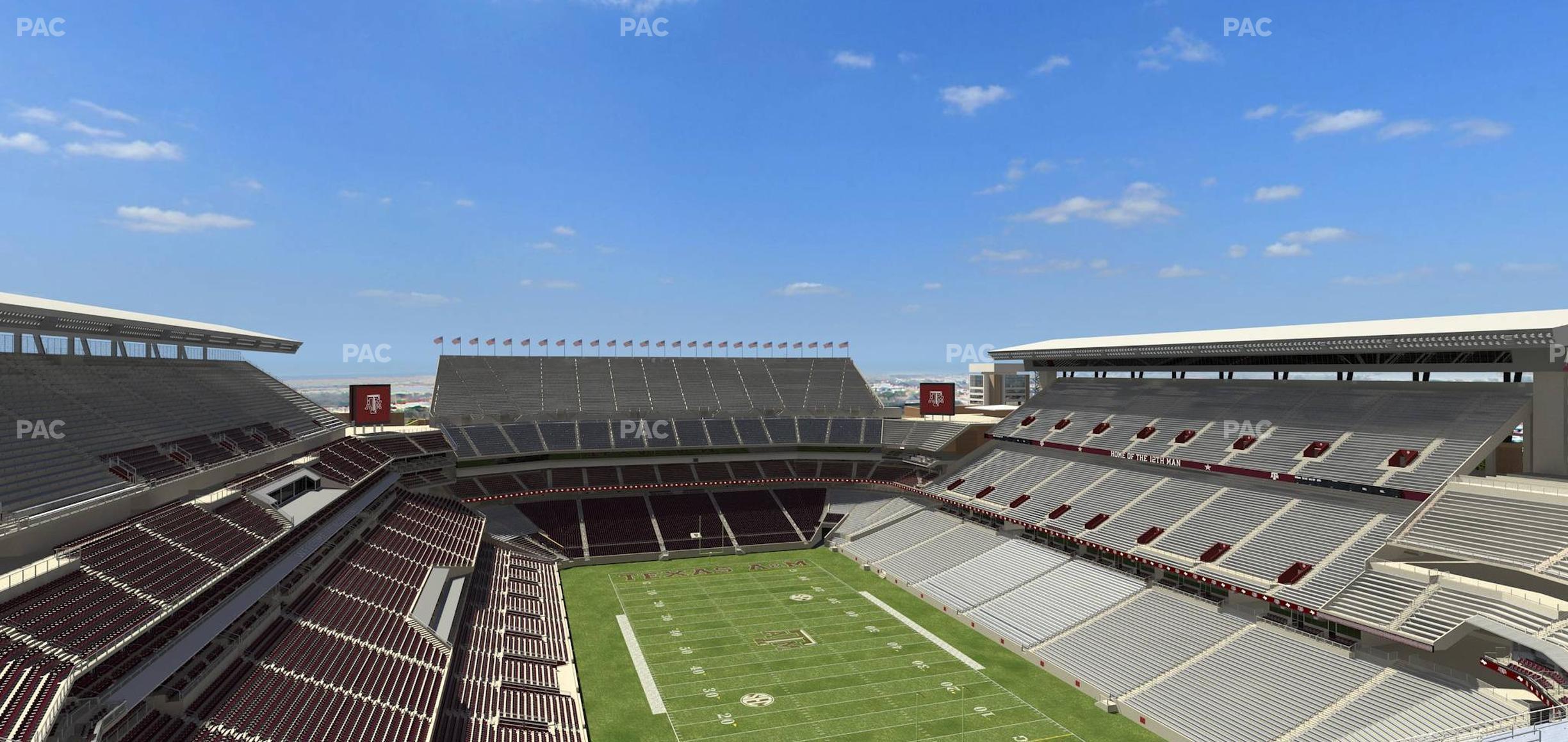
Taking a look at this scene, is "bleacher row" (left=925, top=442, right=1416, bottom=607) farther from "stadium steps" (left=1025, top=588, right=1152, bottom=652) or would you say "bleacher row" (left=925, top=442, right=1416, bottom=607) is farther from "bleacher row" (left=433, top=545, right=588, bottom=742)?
"bleacher row" (left=433, top=545, right=588, bottom=742)

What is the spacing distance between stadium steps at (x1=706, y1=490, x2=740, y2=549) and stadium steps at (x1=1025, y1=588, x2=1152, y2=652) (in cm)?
2302

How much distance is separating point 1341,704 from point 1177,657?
219 inches

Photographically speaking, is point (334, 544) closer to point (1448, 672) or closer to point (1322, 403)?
point (1448, 672)

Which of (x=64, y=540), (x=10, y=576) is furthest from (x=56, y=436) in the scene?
(x=10, y=576)

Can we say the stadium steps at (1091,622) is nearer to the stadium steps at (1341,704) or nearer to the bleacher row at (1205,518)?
the bleacher row at (1205,518)

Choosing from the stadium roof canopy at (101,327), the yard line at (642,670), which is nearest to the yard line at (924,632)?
the yard line at (642,670)

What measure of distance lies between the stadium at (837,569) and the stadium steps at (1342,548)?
Result: 18 centimetres

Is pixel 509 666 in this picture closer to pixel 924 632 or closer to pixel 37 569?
pixel 37 569

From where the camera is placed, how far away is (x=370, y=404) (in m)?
51.1

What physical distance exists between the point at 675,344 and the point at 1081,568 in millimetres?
41488

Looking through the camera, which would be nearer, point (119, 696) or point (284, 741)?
point (119, 696)

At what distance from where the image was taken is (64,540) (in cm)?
1933

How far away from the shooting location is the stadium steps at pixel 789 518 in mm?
52281

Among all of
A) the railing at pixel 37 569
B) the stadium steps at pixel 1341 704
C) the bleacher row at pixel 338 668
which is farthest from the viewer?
the stadium steps at pixel 1341 704
